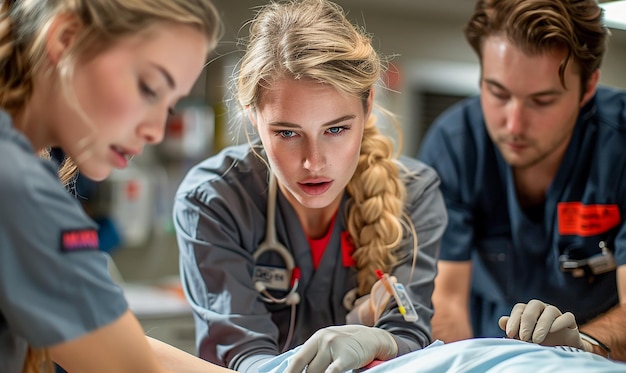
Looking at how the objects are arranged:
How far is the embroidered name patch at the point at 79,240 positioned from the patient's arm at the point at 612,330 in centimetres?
83

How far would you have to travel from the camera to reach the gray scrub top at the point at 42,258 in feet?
2.61

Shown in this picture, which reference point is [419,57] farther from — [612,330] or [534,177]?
[612,330]

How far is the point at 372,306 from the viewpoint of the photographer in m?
1.31

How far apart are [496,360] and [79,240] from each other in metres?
0.55

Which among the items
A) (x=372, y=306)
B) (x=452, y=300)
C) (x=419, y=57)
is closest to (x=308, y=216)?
(x=372, y=306)

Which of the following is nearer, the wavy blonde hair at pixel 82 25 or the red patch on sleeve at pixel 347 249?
the wavy blonde hair at pixel 82 25

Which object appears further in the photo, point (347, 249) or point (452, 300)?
point (452, 300)

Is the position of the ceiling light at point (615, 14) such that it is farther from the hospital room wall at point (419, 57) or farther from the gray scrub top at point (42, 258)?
the hospital room wall at point (419, 57)

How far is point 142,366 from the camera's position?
0.90 meters

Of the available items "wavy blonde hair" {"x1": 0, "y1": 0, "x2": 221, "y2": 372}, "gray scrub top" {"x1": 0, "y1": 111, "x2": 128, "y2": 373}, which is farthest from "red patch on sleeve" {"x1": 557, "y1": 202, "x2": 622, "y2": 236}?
"gray scrub top" {"x1": 0, "y1": 111, "x2": 128, "y2": 373}

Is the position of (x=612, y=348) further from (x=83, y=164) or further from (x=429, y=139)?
(x=83, y=164)

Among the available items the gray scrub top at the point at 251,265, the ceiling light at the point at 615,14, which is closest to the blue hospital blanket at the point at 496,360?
the gray scrub top at the point at 251,265

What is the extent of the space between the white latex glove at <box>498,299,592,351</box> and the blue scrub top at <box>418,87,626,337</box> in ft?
0.65

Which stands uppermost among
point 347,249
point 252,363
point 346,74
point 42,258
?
point 346,74
